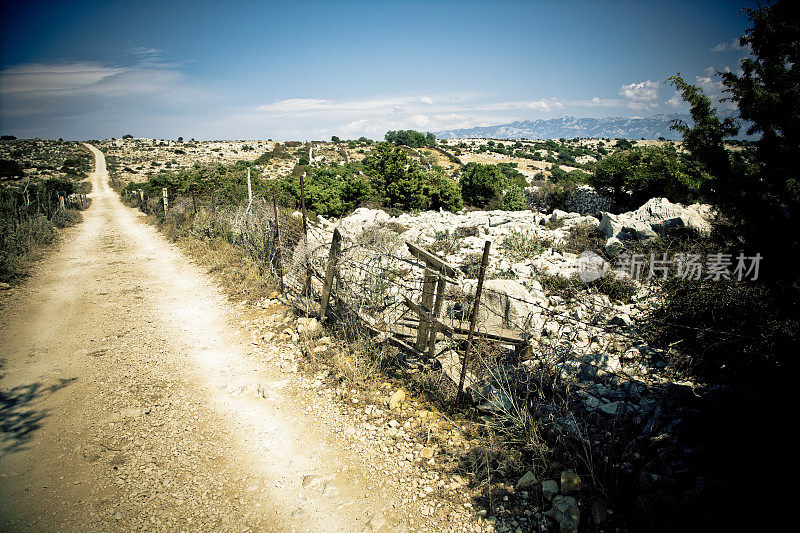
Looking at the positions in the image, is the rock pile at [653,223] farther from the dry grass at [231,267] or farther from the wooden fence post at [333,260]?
the dry grass at [231,267]

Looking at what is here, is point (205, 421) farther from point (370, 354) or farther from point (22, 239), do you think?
point (22, 239)

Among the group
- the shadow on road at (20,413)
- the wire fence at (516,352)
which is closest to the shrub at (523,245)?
the wire fence at (516,352)

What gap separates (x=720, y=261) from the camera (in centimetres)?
558

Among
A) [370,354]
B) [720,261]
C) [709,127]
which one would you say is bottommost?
[370,354]

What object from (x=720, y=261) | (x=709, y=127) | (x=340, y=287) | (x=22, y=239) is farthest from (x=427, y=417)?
(x=22, y=239)

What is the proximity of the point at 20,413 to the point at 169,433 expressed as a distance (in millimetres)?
1991

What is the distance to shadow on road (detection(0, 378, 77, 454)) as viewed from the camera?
12.3ft

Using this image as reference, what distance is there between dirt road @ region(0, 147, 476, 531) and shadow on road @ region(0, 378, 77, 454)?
0.02 meters

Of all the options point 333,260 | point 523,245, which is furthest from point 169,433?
point 523,245

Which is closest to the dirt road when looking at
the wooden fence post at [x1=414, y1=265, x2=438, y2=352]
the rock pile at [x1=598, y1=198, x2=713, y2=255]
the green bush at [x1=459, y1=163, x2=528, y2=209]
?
the wooden fence post at [x1=414, y1=265, x2=438, y2=352]

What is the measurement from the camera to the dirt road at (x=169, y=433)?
308cm

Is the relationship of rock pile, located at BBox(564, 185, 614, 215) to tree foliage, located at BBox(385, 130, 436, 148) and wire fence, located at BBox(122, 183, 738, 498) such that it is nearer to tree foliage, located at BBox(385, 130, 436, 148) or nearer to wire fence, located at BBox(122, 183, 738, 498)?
wire fence, located at BBox(122, 183, 738, 498)

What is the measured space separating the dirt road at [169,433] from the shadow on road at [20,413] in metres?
0.02

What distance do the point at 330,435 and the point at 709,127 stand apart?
200 inches
